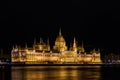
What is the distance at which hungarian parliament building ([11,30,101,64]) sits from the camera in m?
168

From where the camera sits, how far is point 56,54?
586ft

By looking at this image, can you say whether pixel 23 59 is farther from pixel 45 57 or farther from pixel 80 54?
pixel 80 54

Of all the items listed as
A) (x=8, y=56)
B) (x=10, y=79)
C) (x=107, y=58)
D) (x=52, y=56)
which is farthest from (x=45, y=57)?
(x=10, y=79)

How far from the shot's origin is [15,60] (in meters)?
171

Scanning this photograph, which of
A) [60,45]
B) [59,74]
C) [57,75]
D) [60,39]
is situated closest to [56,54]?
[60,45]

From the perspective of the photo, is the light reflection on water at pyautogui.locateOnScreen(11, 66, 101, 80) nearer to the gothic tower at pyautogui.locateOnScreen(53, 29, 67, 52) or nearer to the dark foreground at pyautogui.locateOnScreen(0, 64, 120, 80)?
the dark foreground at pyautogui.locateOnScreen(0, 64, 120, 80)

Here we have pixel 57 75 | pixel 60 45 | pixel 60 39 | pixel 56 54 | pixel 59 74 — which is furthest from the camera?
pixel 60 39

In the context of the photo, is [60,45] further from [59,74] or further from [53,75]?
[53,75]

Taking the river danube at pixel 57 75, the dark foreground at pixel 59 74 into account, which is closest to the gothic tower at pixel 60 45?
the dark foreground at pixel 59 74

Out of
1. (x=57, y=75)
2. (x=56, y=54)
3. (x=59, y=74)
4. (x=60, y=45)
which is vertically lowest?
(x=57, y=75)

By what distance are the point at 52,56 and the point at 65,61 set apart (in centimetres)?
797

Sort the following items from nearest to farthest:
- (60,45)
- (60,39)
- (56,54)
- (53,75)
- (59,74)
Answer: (53,75) → (59,74) → (56,54) → (60,45) → (60,39)

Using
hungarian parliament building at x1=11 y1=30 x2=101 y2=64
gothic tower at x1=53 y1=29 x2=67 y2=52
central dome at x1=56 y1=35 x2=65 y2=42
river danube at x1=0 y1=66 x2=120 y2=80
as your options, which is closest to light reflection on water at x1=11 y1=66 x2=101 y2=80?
river danube at x1=0 y1=66 x2=120 y2=80

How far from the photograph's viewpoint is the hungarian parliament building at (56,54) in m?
168
